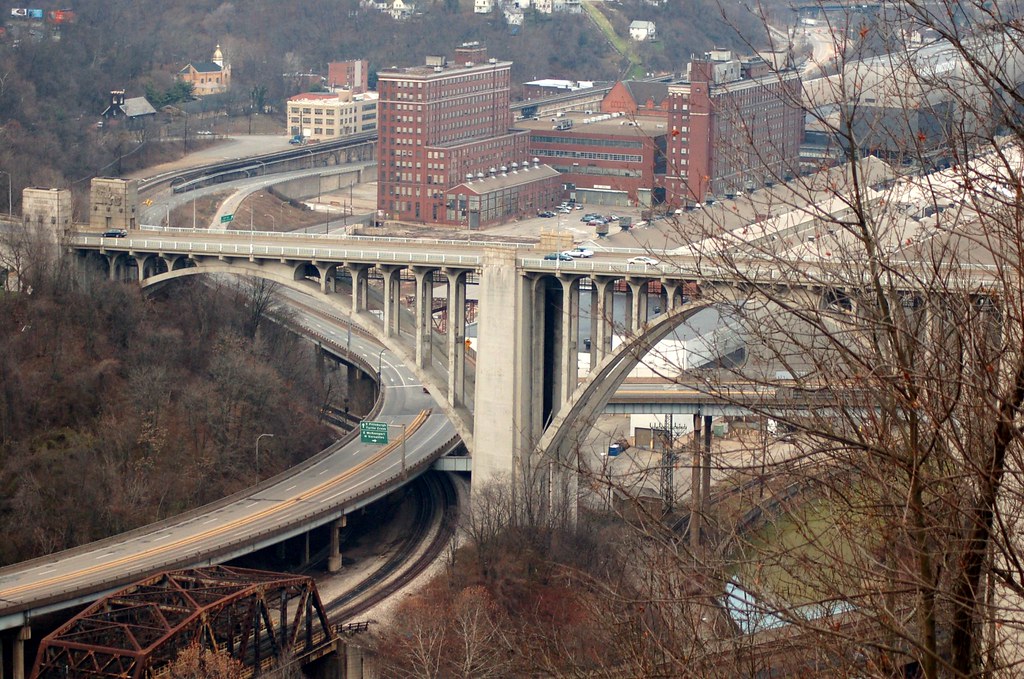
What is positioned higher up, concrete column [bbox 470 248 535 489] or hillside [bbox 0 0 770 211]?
hillside [bbox 0 0 770 211]

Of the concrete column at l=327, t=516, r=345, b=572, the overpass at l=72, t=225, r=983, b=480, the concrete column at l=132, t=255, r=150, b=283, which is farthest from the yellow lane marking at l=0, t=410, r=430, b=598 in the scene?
the concrete column at l=132, t=255, r=150, b=283

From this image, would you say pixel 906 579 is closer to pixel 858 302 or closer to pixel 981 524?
pixel 981 524

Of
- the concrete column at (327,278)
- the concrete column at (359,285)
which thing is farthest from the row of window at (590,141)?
the concrete column at (359,285)

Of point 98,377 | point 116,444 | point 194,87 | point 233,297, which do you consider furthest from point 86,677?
point 194,87

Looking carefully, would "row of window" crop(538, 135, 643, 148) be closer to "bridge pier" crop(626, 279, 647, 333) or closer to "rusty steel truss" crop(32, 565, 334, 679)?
"bridge pier" crop(626, 279, 647, 333)

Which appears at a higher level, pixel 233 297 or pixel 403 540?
pixel 233 297

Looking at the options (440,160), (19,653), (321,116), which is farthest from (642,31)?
(19,653)
